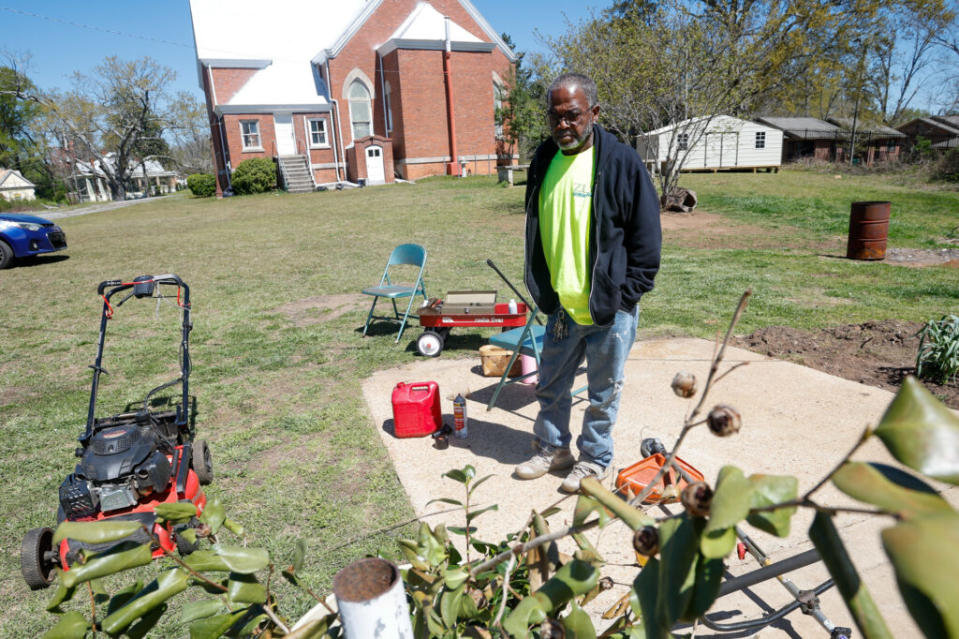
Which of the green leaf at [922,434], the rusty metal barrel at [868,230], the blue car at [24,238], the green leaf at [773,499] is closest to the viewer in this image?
the green leaf at [922,434]

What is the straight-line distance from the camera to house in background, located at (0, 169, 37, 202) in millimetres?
62031

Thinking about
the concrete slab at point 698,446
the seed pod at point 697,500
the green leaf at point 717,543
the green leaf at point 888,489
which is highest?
the green leaf at point 888,489

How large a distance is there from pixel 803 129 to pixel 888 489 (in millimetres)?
49767

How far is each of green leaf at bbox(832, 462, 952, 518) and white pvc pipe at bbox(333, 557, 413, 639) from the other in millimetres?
686

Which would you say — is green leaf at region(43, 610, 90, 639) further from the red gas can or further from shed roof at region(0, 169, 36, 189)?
shed roof at region(0, 169, 36, 189)

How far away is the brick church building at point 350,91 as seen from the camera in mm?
29109

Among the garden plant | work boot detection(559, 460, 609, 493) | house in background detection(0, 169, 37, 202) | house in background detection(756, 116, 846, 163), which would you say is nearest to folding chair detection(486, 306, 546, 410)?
work boot detection(559, 460, 609, 493)

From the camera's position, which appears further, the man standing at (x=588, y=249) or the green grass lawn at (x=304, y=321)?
the green grass lawn at (x=304, y=321)

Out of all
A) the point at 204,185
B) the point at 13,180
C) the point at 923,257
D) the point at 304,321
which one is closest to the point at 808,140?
the point at 923,257

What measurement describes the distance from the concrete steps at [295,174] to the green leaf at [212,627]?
1170 inches

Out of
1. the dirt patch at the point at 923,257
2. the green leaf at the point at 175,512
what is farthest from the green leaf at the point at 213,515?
the dirt patch at the point at 923,257

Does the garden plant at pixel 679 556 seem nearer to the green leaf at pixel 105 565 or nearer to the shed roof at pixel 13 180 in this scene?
the green leaf at pixel 105 565

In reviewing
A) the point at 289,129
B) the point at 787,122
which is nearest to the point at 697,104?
the point at 289,129

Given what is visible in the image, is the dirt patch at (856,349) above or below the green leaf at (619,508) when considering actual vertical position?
below
